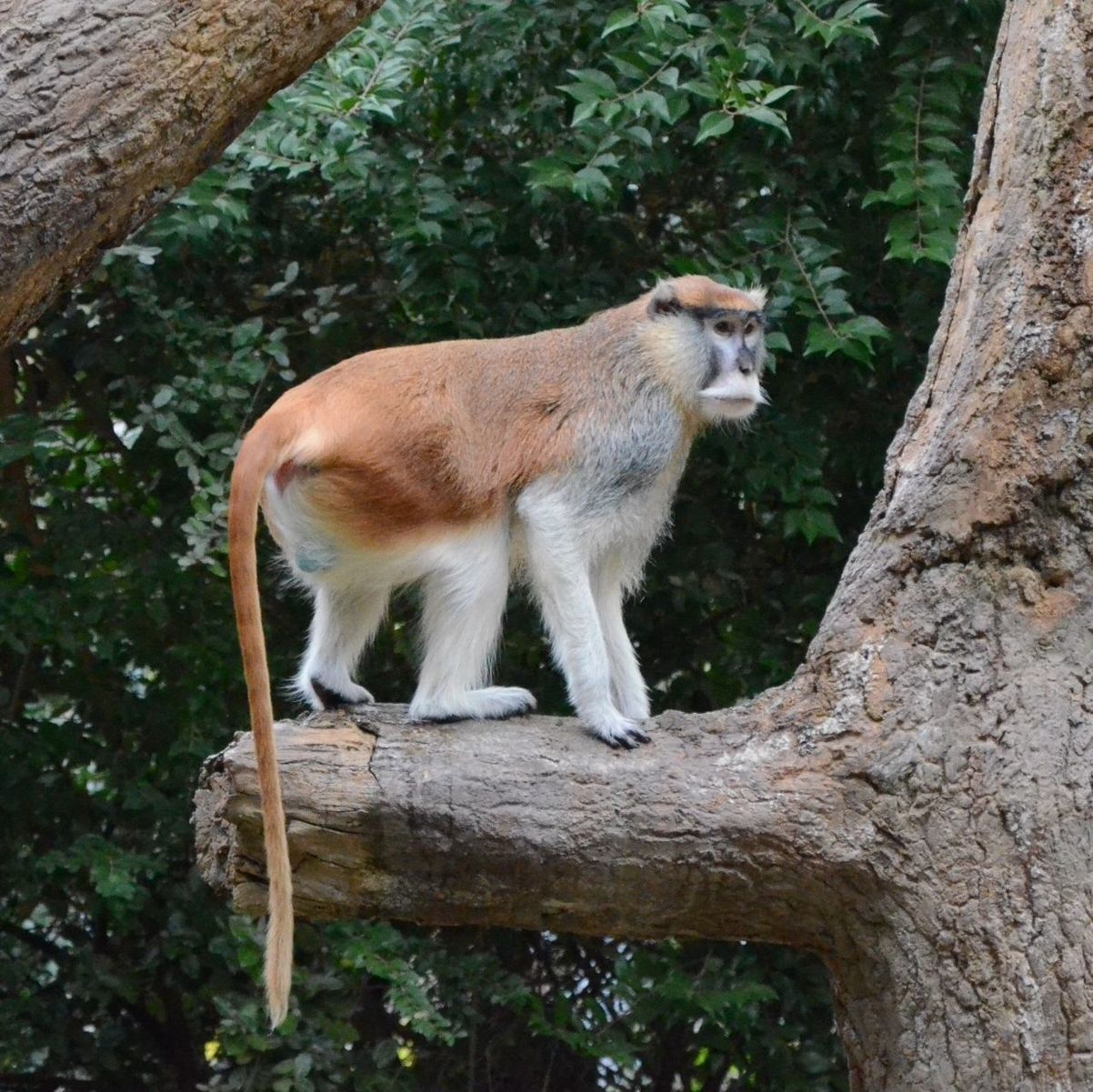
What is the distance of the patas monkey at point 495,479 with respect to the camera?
12.4ft

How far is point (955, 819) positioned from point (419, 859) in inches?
40.6

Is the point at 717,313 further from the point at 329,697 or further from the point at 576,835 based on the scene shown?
the point at 576,835

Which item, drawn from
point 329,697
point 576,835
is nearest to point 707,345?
point 329,697

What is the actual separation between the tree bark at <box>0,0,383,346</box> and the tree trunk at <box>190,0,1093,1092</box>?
107cm

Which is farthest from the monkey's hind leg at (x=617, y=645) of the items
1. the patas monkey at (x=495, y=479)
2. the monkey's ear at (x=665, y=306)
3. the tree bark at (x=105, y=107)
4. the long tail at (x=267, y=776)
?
the tree bark at (x=105, y=107)

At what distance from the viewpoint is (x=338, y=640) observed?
13.4ft

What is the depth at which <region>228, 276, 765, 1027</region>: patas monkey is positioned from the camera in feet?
12.4

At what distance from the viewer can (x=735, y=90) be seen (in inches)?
177

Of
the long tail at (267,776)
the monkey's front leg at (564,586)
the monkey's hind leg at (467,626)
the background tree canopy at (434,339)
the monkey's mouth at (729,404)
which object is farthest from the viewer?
the background tree canopy at (434,339)

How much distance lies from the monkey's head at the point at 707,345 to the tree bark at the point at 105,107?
1.27 metres

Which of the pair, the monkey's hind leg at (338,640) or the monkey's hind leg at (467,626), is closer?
the monkey's hind leg at (467,626)

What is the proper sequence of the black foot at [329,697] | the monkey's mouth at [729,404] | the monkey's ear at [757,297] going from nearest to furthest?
the black foot at [329,697] < the monkey's mouth at [729,404] < the monkey's ear at [757,297]

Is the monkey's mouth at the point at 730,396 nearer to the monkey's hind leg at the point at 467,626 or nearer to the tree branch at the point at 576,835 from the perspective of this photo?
the monkey's hind leg at the point at 467,626

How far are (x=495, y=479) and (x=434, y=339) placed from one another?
157 centimetres
